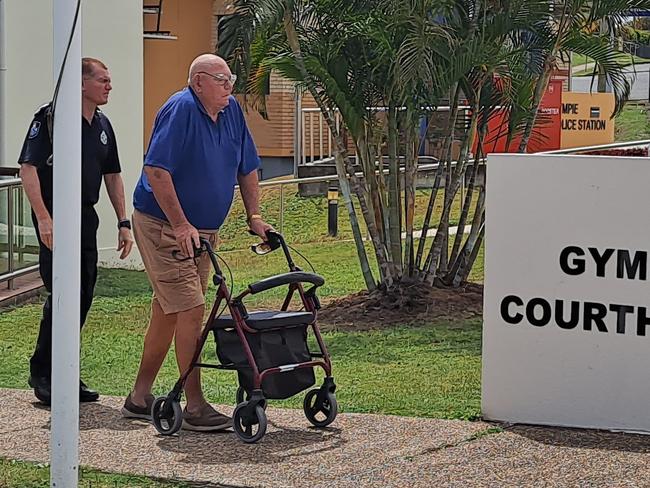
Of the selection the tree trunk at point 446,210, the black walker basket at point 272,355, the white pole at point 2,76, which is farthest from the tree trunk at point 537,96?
the black walker basket at point 272,355

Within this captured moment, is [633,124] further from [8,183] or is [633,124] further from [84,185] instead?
[84,185]

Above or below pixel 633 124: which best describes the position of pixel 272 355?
below

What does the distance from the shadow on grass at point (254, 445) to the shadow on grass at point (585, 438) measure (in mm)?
933

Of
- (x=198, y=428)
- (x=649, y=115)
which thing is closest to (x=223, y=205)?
(x=198, y=428)

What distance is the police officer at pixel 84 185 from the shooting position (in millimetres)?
6953

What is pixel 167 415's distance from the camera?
252 inches

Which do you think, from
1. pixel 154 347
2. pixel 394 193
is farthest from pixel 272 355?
pixel 394 193

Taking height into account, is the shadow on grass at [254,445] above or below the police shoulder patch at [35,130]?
below

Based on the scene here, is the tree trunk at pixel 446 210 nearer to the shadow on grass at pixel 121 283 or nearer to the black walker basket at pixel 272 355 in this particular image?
the shadow on grass at pixel 121 283

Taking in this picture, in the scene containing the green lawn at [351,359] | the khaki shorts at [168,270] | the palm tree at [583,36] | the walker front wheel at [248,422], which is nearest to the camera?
the walker front wheel at [248,422]

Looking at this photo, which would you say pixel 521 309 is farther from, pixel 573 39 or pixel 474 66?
pixel 573 39

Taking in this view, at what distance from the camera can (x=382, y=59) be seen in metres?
10.6

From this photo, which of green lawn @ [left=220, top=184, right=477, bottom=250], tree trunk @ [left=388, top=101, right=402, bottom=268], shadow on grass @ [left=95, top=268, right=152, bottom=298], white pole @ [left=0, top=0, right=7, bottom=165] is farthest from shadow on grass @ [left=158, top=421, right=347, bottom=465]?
green lawn @ [left=220, top=184, right=477, bottom=250]

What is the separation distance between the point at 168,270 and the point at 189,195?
0.38 m
